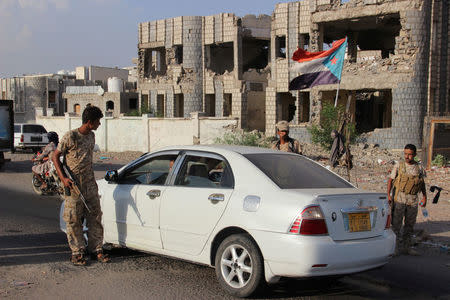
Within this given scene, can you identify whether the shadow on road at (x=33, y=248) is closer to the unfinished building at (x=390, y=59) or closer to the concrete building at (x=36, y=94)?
the unfinished building at (x=390, y=59)

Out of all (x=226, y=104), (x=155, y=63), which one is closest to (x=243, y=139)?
(x=226, y=104)

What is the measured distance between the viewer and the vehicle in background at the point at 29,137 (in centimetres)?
2791

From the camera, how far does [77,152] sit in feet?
20.8

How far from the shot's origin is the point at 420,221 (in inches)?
404

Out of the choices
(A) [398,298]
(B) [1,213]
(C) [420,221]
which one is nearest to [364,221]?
(A) [398,298]

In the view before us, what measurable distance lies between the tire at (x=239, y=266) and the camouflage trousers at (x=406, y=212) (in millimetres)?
3111

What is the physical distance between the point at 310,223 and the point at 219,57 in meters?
34.1

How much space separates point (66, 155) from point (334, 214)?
3.29m

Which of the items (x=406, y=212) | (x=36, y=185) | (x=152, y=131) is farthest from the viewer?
(x=152, y=131)

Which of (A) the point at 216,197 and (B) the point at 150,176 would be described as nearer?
(A) the point at 216,197

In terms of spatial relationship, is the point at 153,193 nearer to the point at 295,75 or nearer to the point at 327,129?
the point at 327,129

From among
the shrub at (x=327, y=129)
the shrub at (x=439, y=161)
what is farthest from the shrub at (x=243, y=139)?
the shrub at (x=439, y=161)

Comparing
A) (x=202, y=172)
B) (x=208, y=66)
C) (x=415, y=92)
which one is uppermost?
(x=208, y=66)

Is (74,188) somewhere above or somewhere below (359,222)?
above
